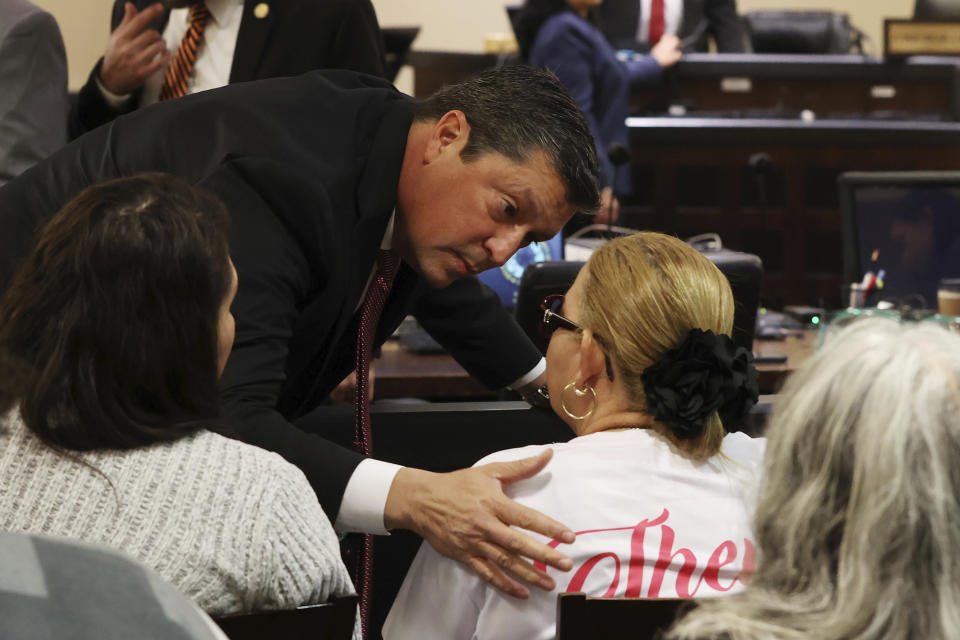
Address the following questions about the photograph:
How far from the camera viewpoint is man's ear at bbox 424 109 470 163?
1729 millimetres

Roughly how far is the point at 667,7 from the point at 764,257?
5.91 ft

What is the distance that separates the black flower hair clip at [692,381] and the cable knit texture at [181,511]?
46 cm

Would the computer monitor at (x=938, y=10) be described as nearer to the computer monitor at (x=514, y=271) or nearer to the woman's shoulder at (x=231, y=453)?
the computer monitor at (x=514, y=271)

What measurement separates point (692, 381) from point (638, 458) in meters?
0.11

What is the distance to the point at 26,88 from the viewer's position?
229 cm

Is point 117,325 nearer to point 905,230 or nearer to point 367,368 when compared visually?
point 367,368

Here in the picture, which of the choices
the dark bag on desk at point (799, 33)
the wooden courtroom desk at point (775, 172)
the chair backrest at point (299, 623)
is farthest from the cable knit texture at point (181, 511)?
the dark bag on desk at point (799, 33)

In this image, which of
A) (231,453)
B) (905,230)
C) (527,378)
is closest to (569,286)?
(527,378)

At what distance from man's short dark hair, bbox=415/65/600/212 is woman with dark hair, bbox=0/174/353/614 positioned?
2.06ft

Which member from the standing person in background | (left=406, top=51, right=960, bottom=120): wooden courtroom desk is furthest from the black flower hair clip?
(left=406, top=51, right=960, bottom=120): wooden courtroom desk

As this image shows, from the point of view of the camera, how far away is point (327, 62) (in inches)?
103

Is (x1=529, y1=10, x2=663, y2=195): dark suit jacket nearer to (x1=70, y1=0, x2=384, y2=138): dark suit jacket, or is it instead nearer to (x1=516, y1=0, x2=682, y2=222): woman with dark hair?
(x1=516, y1=0, x2=682, y2=222): woman with dark hair

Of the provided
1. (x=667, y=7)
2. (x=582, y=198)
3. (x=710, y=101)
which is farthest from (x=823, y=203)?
(x=582, y=198)

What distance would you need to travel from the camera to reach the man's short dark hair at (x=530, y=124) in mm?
1685
